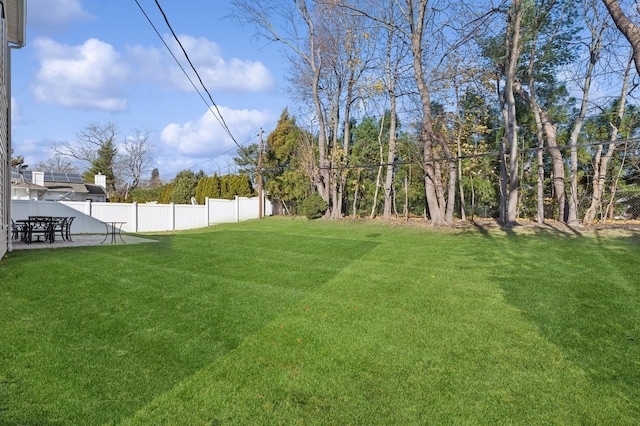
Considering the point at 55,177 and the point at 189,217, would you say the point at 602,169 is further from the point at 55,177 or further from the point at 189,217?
the point at 55,177

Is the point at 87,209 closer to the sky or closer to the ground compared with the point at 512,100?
closer to the ground

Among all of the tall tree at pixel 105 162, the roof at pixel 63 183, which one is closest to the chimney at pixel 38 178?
the roof at pixel 63 183

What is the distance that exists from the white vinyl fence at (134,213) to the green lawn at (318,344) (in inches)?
300

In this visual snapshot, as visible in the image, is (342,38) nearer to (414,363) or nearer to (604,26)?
(604,26)

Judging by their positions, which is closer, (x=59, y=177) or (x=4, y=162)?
(x=4, y=162)

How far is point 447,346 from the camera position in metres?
3.15

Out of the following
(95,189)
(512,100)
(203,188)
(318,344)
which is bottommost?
(318,344)

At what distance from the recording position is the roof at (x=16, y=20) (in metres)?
7.28

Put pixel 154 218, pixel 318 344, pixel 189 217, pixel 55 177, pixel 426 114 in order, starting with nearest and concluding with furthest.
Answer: pixel 318 344
pixel 426 114
pixel 154 218
pixel 189 217
pixel 55 177

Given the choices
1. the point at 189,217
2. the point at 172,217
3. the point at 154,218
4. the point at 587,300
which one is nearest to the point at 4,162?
the point at 154,218

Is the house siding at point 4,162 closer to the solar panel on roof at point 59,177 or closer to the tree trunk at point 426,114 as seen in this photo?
the tree trunk at point 426,114

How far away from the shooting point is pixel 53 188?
963 inches

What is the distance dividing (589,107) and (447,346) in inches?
520

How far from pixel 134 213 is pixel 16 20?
8.77 metres
